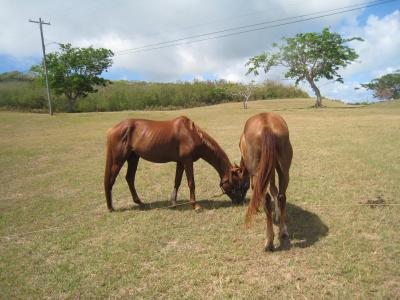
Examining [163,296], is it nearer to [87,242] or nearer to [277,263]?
[277,263]

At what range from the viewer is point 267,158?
13.6ft

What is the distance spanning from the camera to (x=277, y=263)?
12.9 feet

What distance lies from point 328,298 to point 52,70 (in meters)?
43.4

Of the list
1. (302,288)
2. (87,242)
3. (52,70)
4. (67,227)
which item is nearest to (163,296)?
(302,288)

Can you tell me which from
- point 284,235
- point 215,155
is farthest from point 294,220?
point 215,155


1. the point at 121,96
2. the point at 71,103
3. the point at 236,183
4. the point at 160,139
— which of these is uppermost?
the point at 121,96

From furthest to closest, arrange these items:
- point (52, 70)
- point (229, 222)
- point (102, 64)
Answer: point (102, 64)
point (52, 70)
point (229, 222)

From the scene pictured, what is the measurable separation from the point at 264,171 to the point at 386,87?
6524 cm

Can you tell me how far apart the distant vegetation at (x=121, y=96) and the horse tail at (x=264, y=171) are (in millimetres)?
43683

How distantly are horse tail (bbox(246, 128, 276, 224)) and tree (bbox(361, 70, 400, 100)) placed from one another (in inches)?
2493

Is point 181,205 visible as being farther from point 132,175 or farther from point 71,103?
point 71,103

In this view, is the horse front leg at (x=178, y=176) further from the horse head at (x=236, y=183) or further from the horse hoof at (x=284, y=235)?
the horse hoof at (x=284, y=235)

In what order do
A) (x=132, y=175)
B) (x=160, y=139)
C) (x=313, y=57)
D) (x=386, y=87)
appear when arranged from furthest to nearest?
(x=386, y=87) < (x=313, y=57) < (x=132, y=175) < (x=160, y=139)

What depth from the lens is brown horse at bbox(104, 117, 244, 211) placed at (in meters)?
5.88
